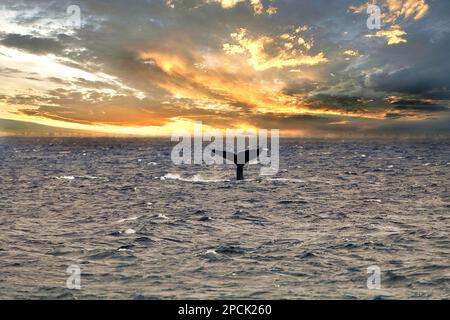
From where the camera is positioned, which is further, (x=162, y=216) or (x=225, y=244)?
(x=162, y=216)

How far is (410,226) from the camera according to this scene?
27.6m

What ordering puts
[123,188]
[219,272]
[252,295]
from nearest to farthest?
[252,295] < [219,272] < [123,188]

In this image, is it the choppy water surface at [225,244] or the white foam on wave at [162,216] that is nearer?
the choppy water surface at [225,244]

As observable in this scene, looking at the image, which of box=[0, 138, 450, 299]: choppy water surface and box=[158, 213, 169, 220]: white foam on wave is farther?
box=[158, 213, 169, 220]: white foam on wave

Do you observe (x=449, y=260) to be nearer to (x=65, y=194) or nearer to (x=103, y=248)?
(x=103, y=248)

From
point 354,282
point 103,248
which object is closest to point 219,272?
point 354,282

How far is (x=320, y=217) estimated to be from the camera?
3073cm

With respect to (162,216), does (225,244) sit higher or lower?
lower
